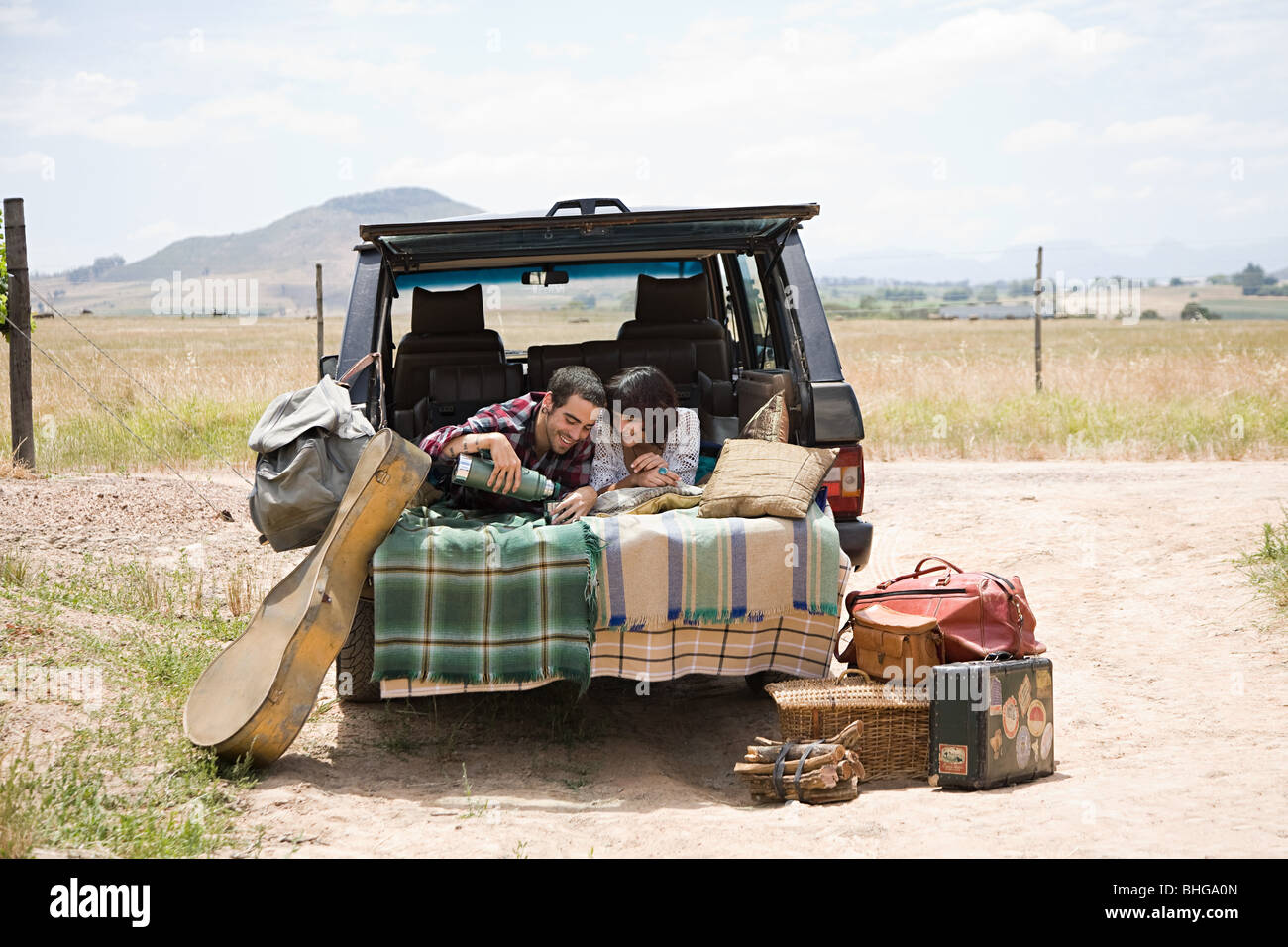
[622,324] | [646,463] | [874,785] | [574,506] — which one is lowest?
[874,785]

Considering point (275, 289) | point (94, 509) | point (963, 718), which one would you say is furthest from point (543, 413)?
point (275, 289)

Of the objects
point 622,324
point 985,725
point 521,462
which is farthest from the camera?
point 622,324

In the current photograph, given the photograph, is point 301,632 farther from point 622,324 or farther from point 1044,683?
point 1044,683

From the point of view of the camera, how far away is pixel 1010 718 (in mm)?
3602

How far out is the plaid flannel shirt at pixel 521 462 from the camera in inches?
172

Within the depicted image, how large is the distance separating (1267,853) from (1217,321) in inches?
2353

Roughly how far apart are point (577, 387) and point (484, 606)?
912 millimetres

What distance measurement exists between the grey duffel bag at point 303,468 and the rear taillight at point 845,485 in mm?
1663

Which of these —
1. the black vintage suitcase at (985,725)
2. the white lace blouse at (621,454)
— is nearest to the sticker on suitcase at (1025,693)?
the black vintage suitcase at (985,725)

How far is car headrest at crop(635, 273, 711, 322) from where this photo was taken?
5652 mm

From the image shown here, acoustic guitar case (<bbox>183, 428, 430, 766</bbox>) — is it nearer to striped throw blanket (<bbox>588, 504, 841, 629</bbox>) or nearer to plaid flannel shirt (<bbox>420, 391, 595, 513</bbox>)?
plaid flannel shirt (<bbox>420, 391, 595, 513</bbox>)

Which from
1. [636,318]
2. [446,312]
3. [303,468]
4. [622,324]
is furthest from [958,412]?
[303,468]

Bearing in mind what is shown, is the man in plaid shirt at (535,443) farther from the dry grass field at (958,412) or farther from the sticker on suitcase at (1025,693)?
the dry grass field at (958,412)
